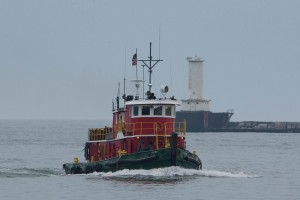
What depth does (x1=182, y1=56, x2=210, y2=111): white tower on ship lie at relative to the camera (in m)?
153

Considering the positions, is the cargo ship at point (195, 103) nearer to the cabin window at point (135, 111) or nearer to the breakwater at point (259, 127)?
the breakwater at point (259, 127)

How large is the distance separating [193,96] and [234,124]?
51.6ft

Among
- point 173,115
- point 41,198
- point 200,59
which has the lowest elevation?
point 41,198

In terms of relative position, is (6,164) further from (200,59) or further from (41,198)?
(200,59)

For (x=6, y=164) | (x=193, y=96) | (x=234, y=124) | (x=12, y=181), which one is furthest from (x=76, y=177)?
(x=234, y=124)

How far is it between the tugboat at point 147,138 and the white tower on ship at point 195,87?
96.5 metres

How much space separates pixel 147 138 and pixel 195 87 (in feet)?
325

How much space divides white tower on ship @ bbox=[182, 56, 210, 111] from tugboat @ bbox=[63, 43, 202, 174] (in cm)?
9655

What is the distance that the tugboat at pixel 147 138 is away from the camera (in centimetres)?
5247

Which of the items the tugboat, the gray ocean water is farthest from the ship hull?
the tugboat

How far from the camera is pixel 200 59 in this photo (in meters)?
155

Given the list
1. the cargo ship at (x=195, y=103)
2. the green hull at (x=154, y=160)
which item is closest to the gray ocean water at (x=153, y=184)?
the green hull at (x=154, y=160)

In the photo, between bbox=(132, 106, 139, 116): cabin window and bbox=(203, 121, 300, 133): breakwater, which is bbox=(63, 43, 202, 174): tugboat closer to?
bbox=(132, 106, 139, 116): cabin window

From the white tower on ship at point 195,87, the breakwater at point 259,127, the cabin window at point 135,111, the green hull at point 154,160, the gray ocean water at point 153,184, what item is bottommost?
the gray ocean water at point 153,184
